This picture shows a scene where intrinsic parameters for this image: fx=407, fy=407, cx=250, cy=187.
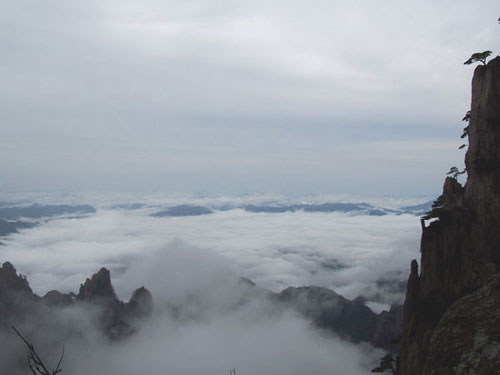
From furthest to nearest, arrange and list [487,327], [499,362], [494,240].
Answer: [494,240] → [487,327] → [499,362]

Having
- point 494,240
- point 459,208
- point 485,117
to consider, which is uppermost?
point 485,117

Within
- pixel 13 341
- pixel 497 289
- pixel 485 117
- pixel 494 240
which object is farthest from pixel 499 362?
pixel 13 341

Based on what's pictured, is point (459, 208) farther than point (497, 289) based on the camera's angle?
Yes

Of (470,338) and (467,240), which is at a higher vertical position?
(470,338)

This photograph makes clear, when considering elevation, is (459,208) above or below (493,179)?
below

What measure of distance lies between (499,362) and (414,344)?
3802cm

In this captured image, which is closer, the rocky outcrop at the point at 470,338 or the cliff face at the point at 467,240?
the rocky outcrop at the point at 470,338

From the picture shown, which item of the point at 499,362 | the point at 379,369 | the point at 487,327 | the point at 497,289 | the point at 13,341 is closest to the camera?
the point at 499,362

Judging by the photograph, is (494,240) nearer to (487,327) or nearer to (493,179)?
(493,179)

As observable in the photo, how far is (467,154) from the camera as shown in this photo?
48219mm

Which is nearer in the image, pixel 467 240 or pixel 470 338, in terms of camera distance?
pixel 470 338

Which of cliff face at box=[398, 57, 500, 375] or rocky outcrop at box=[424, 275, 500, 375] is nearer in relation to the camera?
rocky outcrop at box=[424, 275, 500, 375]

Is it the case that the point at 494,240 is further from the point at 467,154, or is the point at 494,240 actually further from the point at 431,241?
the point at 467,154

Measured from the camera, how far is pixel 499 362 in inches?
408
